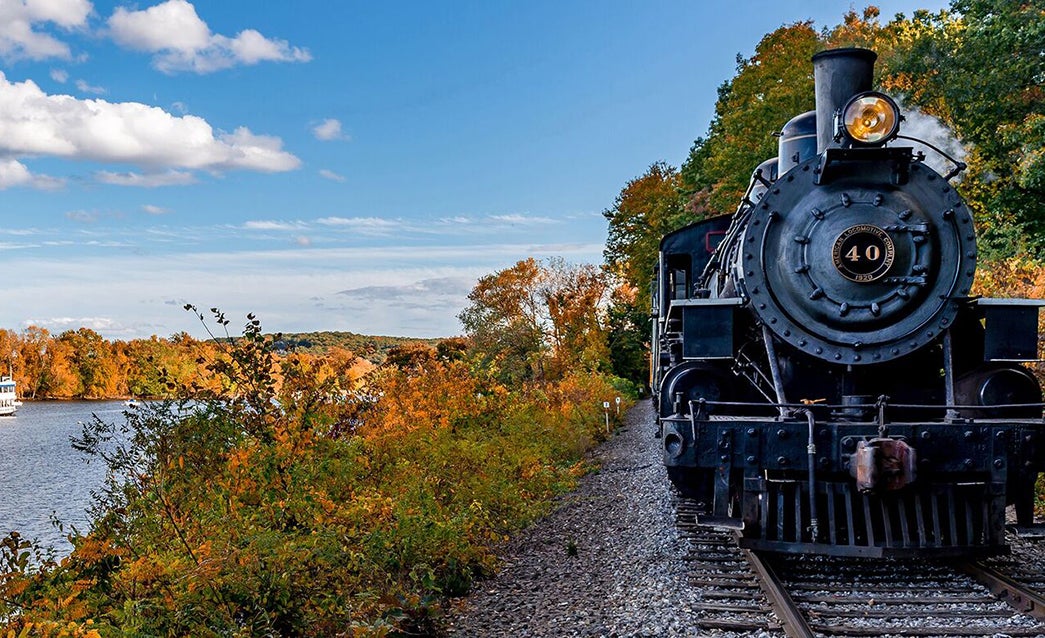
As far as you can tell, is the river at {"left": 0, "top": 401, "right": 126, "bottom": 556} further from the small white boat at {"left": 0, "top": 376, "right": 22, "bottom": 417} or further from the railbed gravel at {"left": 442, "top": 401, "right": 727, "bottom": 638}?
the small white boat at {"left": 0, "top": 376, "right": 22, "bottom": 417}

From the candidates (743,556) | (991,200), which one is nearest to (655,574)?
(743,556)

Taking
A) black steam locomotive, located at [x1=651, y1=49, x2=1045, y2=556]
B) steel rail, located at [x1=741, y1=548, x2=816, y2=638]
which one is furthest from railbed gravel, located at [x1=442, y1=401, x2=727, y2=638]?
black steam locomotive, located at [x1=651, y1=49, x2=1045, y2=556]

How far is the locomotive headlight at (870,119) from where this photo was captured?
22.1 feet

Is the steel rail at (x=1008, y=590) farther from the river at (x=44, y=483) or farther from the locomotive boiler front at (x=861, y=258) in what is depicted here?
the river at (x=44, y=483)

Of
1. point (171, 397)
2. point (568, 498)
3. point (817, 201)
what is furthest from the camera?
point (568, 498)

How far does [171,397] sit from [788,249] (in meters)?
5.50

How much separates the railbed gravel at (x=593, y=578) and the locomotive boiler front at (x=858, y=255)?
2184 mm

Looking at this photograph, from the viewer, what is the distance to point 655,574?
689 cm

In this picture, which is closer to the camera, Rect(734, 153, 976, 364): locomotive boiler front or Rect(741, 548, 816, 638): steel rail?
Rect(741, 548, 816, 638): steel rail

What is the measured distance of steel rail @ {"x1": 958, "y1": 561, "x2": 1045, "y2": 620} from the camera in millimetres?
5516

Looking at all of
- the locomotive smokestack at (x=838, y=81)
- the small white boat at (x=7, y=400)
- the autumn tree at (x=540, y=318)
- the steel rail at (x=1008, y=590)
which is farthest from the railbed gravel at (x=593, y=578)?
the small white boat at (x=7, y=400)

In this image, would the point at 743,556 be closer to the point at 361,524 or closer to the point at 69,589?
the point at 361,524

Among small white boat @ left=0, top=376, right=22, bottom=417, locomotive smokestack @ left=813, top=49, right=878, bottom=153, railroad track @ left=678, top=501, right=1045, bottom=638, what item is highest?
locomotive smokestack @ left=813, top=49, right=878, bottom=153

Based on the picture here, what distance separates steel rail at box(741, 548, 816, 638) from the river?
5.18m
